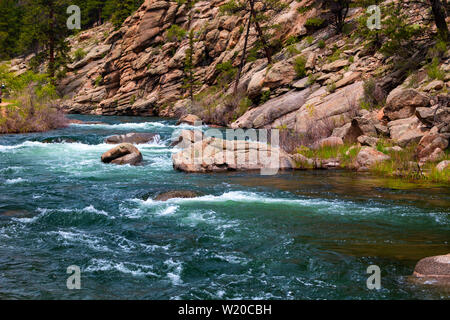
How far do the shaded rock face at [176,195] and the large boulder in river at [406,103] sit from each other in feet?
25.7

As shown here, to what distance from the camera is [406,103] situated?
572 inches

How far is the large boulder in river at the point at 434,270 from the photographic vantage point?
5.59 m

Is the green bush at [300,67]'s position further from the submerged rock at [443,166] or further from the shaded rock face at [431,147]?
the submerged rock at [443,166]

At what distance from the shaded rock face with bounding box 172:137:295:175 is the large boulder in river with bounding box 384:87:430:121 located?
3.85m

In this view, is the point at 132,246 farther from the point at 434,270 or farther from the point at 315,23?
the point at 315,23

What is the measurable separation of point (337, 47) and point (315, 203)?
56.6 feet

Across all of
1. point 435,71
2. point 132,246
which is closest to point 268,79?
point 435,71

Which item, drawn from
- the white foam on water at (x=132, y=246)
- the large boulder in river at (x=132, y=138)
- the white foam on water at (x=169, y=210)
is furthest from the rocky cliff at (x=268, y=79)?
the white foam on water at (x=132, y=246)

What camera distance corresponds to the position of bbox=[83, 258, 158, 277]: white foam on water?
625cm

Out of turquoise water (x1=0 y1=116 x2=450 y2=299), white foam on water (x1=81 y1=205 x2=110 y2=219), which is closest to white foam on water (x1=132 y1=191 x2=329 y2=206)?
turquoise water (x1=0 y1=116 x2=450 y2=299)

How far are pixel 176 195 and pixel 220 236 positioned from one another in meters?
3.07

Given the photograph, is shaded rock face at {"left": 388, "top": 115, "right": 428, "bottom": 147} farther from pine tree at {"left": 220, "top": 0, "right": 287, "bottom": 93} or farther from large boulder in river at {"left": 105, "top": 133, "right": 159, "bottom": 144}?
pine tree at {"left": 220, "top": 0, "right": 287, "bottom": 93}

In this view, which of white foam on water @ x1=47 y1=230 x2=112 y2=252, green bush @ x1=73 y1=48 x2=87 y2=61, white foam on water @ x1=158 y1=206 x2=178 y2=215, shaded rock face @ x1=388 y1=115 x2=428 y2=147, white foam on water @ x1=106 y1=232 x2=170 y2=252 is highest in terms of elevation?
green bush @ x1=73 y1=48 x2=87 y2=61
